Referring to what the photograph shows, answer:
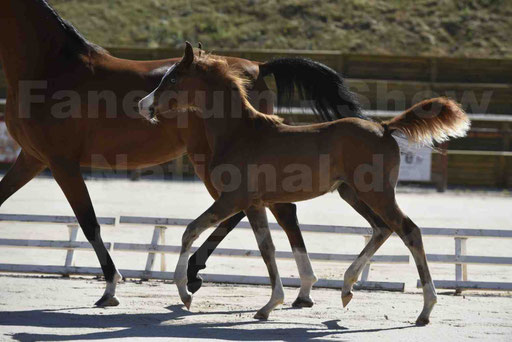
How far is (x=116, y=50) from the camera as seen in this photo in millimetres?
24547

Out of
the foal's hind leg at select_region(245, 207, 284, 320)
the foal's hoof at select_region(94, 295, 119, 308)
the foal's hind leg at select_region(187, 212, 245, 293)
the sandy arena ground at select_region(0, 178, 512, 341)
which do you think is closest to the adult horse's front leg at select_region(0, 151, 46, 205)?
the sandy arena ground at select_region(0, 178, 512, 341)

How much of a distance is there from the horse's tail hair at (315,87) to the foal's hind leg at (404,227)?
121cm

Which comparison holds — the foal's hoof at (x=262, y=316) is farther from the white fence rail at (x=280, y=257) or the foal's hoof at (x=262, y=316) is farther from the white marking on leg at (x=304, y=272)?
the white fence rail at (x=280, y=257)

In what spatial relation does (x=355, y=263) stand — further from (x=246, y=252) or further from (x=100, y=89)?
(x=100, y=89)

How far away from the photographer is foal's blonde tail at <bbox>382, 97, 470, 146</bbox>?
6527 millimetres

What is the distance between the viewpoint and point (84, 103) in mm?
7508

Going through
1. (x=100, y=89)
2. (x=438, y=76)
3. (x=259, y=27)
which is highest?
(x=259, y=27)

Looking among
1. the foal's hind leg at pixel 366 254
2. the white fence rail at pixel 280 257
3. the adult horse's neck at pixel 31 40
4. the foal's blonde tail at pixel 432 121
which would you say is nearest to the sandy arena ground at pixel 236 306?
the white fence rail at pixel 280 257

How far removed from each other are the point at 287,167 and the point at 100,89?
2.03m

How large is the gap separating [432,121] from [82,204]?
3.10 meters

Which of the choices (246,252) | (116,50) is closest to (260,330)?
(246,252)

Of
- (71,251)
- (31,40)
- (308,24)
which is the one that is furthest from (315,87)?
(308,24)

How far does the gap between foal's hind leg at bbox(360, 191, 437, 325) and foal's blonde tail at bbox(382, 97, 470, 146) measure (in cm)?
52

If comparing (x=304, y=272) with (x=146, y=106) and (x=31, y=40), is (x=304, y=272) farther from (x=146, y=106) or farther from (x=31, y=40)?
(x=31, y=40)
